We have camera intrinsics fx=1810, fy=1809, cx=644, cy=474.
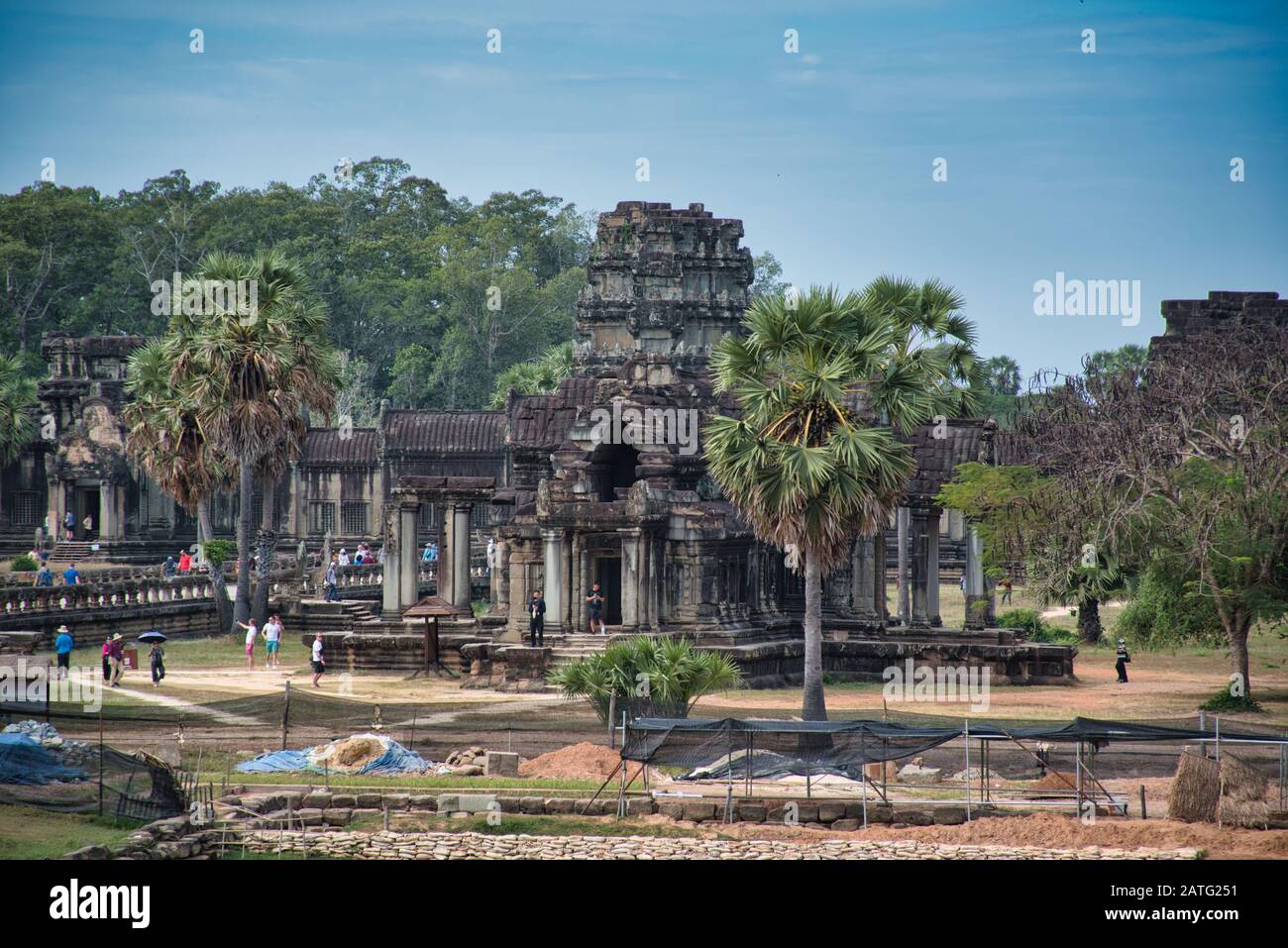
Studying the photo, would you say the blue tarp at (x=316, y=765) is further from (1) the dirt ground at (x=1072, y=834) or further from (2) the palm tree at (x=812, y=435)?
(2) the palm tree at (x=812, y=435)

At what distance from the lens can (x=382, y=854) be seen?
83.0ft

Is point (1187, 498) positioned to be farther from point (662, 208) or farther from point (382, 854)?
point (662, 208)

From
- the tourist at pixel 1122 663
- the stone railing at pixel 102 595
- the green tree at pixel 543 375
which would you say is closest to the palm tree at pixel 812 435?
the tourist at pixel 1122 663

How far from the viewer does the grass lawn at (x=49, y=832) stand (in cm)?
2305

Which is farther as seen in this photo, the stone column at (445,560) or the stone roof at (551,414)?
the stone roof at (551,414)

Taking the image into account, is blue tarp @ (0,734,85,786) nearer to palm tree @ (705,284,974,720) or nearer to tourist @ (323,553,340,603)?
palm tree @ (705,284,974,720)

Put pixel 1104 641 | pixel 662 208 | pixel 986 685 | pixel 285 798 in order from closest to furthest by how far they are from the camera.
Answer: pixel 285 798, pixel 986 685, pixel 1104 641, pixel 662 208

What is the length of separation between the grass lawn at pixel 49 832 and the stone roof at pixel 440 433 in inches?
2233

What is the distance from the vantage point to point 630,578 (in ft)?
151

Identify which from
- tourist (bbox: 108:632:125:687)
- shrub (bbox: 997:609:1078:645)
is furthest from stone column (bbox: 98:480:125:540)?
shrub (bbox: 997:609:1078:645)

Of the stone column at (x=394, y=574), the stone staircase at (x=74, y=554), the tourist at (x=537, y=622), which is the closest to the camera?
the tourist at (x=537, y=622)

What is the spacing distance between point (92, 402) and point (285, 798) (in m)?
50.9

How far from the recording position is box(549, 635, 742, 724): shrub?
34.1 metres
